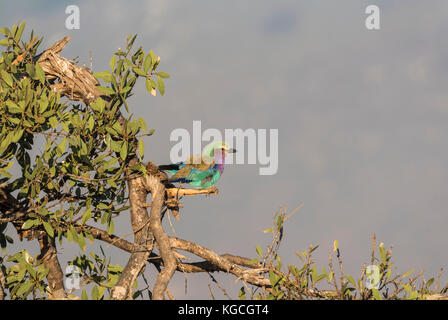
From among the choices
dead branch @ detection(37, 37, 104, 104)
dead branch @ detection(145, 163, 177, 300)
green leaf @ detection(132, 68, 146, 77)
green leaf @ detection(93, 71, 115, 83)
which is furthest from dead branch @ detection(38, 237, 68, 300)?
green leaf @ detection(132, 68, 146, 77)

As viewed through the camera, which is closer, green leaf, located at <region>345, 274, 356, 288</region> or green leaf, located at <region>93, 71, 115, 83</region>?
green leaf, located at <region>345, 274, 356, 288</region>

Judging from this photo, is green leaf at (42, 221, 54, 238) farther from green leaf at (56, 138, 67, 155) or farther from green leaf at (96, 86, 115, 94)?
green leaf at (96, 86, 115, 94)

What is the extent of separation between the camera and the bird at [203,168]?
11.0m

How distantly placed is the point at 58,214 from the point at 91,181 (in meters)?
0.70

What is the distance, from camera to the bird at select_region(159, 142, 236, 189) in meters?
11.0

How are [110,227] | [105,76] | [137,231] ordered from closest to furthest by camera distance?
[105,76], [110,227], [137,231]

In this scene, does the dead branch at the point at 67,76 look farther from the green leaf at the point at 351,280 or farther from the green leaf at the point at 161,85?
the green leaf at the point at 351,280

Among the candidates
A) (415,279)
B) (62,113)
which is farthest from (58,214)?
(415,279)

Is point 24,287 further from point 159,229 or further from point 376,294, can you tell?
point 376,294

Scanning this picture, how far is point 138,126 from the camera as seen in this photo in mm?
9516

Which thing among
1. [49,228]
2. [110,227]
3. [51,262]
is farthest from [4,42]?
[51,262]

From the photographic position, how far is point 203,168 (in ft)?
38.0

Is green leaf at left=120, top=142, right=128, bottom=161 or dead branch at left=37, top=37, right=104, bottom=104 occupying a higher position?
dead branch at left=37, top=37, right=104, bottom=104

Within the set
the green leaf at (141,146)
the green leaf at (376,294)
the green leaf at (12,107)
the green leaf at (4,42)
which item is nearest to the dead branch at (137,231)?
the green leaf at (141,146)
